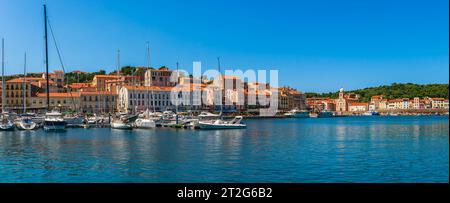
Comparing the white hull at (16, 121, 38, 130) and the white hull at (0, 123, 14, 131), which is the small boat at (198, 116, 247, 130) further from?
the white hull at (0, 123, 14, 131)

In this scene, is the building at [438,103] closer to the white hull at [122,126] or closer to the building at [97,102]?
the building at [97,102]

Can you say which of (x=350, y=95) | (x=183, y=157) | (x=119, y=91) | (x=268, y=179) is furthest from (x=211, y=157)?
(x=350, y=95)

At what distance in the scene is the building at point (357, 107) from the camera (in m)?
130

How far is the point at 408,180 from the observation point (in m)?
12.6

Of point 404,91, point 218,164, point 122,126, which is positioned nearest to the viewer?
point 218,164

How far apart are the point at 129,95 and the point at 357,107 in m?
84.8

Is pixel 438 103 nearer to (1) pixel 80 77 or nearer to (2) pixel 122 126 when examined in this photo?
(1) pixel 80 77

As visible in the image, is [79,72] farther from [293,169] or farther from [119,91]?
[293,169]

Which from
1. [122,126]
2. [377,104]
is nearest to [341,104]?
[377,104]

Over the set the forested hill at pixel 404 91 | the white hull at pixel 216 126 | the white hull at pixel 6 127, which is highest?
the forested hill at pixel 404 91

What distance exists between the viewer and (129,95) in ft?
217

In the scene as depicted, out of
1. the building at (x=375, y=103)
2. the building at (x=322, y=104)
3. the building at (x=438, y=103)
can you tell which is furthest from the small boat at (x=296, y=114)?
the building at (x=438, y=103)

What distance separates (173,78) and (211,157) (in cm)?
6503
